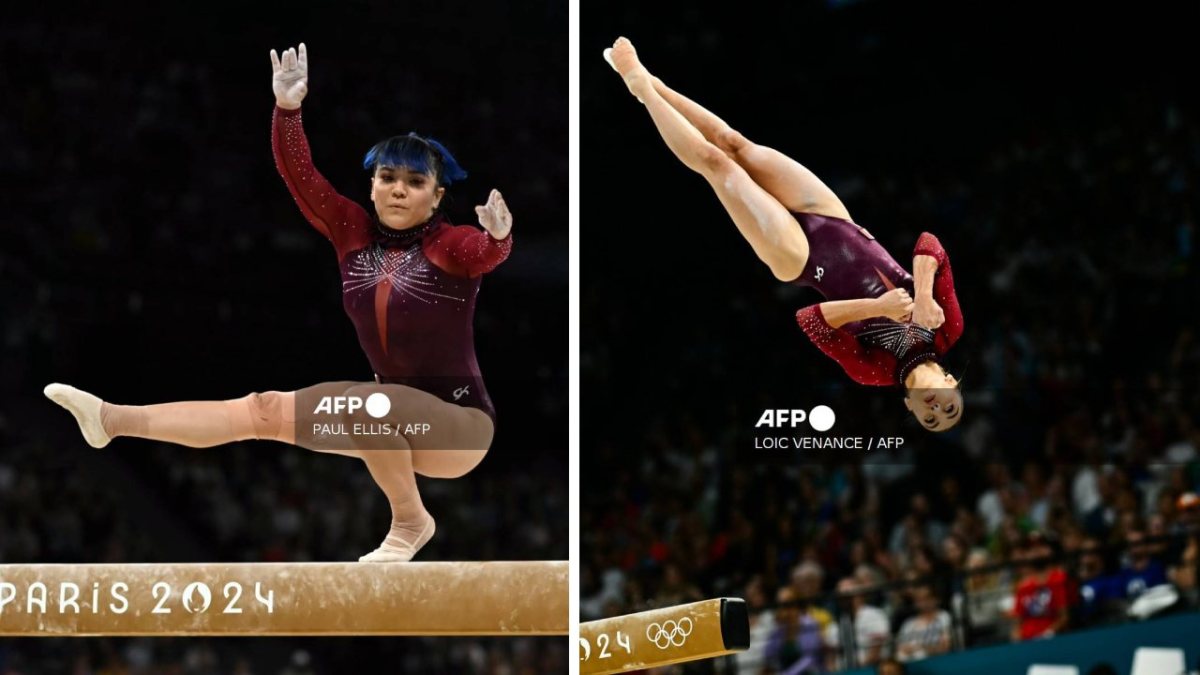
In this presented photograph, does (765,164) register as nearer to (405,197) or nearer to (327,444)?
(405,197)

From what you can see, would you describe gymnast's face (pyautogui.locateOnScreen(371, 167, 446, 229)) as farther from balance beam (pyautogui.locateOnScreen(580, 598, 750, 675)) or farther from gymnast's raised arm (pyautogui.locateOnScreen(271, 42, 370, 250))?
balance beam (pyautogui.locateOnScreen(580, 598, 750, 675))

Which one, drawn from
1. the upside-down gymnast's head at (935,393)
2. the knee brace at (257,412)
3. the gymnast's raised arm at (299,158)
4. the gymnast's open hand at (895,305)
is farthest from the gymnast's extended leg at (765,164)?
the knee brace at (257,412)

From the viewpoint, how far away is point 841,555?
5.08 meters

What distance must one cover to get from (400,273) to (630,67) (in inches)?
37.0

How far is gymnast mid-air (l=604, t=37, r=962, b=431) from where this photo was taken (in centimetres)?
483

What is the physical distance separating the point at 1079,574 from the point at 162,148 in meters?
3.13

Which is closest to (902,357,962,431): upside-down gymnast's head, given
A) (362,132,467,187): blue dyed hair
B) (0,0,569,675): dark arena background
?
(0,0,569,675): dark arena background

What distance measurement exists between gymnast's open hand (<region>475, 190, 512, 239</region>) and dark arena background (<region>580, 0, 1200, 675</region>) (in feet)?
0.80

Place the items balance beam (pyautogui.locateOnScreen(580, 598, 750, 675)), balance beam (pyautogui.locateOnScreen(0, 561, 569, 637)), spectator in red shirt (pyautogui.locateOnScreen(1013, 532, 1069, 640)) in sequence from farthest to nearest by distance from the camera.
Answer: spectator in red shirt (pyautogui.locateOnScreen(1013, 532, 1069, 640))
balance beam (pyautogui.locateOnScreen(580, 598, 750, 675))
balance beam (pyautogui.locateOnScreen(0, 561, 569, 637))

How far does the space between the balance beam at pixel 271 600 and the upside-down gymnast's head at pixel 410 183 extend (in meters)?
1.06

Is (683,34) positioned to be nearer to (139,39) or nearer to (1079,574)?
(139,39)

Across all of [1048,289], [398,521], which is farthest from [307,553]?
[1048,289]

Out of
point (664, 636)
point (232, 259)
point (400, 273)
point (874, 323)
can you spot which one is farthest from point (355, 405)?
point (874, 323)

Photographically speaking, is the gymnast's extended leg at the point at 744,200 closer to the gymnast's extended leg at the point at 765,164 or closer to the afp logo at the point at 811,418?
the gymnast's extended leg at the point at 765,164
